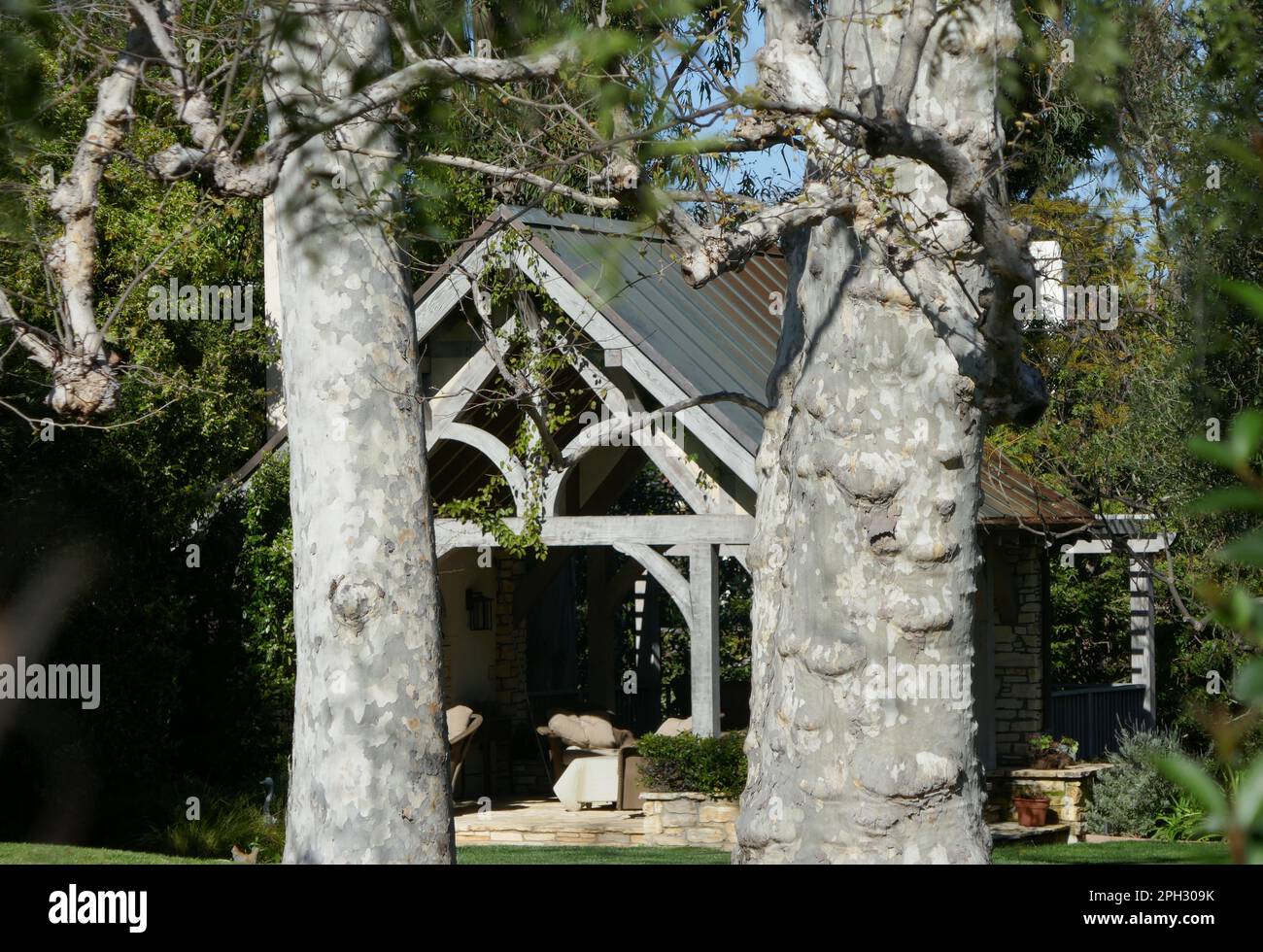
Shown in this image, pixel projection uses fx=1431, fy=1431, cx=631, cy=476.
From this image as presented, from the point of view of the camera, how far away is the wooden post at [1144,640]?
18141mm

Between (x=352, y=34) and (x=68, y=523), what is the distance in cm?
768

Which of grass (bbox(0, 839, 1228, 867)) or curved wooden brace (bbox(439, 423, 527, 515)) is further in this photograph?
curved wooden brace (bbox(439, 423, 527, 515))

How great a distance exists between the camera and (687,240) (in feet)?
20.1

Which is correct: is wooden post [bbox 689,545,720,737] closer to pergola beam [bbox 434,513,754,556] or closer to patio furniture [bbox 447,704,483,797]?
pergola beam [bbox 434,513,754,556]

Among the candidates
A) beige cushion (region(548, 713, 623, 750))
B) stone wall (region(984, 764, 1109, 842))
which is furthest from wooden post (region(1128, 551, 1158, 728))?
beige cushion (region(548, 713, 623, 750))

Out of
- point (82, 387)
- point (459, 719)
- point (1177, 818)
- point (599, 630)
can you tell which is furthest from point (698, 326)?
point (82, 387)


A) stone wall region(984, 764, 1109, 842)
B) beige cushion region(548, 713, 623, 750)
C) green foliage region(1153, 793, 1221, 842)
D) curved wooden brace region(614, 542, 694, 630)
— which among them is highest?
curved wooden brace region(614, 542, 694, 630)

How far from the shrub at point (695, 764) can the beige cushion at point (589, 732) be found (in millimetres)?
1915

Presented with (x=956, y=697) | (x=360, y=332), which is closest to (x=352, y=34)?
(x=360, y=332)

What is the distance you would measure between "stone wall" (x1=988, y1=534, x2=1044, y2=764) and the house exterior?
0.8 inches

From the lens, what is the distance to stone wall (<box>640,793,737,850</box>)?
1271 cm

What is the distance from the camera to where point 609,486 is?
17.4 metres

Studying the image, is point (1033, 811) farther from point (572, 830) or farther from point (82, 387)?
point (82, 387)
